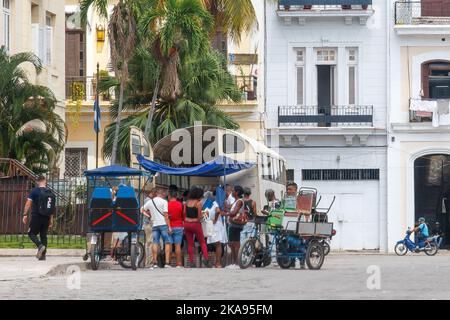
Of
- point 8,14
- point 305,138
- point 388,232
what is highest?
point 8,14

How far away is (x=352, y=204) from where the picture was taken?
4909cm

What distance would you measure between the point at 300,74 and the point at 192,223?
20.9 meters

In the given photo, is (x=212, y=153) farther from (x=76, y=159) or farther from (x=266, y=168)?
(x=76, y=159)

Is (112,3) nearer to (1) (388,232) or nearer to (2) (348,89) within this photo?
(2) (348,89)

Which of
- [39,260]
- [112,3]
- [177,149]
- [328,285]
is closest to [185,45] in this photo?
[177,149]

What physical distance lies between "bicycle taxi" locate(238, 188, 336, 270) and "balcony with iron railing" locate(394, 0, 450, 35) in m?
20.5

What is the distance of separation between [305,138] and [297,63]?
8.97 ft

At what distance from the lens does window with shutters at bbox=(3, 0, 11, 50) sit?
1586 inches

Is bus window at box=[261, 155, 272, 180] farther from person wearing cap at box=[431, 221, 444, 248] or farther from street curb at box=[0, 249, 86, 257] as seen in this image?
person wearing cap at box=[431, 221, 444, 248]

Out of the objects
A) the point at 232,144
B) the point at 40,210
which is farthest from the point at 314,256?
the point at 232,144

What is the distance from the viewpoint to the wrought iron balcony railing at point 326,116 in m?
48.7

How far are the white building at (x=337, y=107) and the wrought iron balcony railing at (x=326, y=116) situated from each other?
35 millimetres

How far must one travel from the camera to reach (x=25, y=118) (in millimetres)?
38281

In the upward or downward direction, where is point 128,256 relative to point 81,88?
downward
